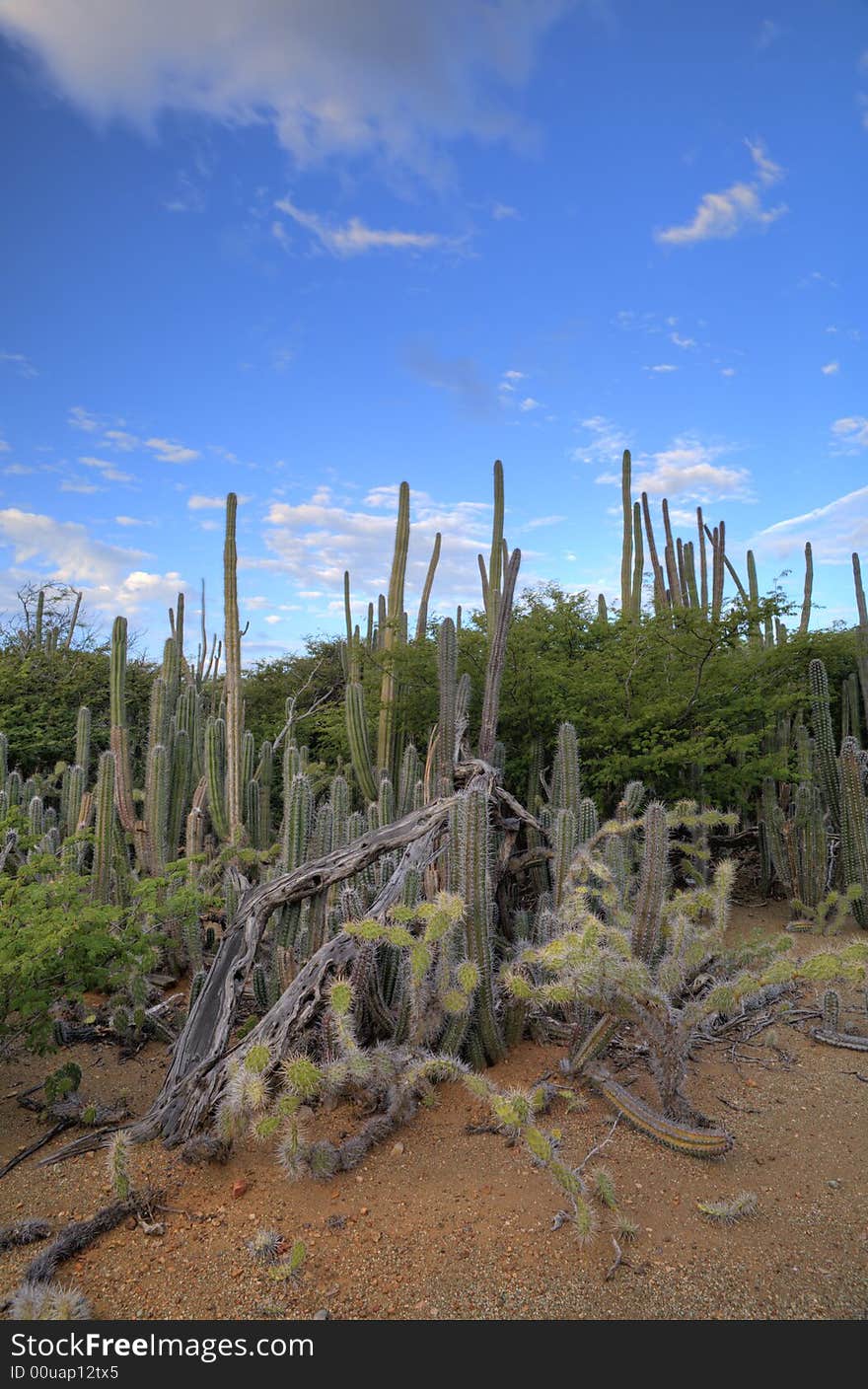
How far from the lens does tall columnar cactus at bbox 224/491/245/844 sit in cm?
787

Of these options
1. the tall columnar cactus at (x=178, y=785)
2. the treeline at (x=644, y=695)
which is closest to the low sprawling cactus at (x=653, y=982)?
the treeline at (x=644, y=695)

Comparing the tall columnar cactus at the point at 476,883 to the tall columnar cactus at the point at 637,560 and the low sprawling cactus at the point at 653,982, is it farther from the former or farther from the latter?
the tall columnar cactus at the point at 637,560

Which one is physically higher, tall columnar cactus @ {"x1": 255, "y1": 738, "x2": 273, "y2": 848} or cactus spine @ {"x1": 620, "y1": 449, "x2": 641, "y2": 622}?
cactus spine @ {"x1": 620, "y1": 449, "x2": 641, "y2": 622}

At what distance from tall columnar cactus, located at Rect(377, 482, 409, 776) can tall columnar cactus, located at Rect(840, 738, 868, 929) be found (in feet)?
15.9

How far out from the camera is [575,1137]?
11.3ft

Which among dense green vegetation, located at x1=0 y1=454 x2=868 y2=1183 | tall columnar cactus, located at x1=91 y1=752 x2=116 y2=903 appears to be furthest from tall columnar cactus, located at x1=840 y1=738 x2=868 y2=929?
tall columnar cactus, located at x1=91 y1=752 x2=116 y2=903

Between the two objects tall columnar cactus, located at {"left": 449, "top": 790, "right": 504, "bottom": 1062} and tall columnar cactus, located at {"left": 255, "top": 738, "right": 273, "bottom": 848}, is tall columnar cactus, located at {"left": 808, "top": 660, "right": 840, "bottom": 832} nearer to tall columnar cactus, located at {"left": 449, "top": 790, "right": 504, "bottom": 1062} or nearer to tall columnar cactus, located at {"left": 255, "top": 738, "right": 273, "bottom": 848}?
tall columnar cactus, located at {"left": 449, "top": 790, "right": 504, "bottom": 1062}

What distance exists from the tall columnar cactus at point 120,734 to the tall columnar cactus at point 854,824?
23.0ft

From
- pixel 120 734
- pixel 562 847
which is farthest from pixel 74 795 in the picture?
pixel 562 847

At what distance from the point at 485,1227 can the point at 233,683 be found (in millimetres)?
6184

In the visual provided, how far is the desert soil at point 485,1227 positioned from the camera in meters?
2.52

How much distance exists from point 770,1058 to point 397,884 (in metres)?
2.32

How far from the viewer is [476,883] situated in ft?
12.9

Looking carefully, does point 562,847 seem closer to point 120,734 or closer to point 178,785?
point 178,785
